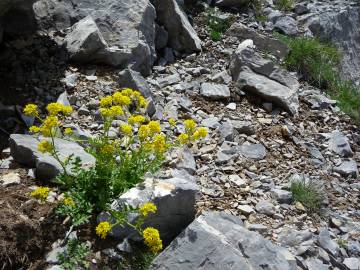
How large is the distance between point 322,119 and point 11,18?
4.86 meters

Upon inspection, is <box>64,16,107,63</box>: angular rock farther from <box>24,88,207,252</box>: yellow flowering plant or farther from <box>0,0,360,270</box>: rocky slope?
<box>24,88,207,252</box>: yellow flowering plant

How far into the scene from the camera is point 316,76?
8.51 m

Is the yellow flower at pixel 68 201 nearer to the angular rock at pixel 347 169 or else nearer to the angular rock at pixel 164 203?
the angular rock at pixel 164 203

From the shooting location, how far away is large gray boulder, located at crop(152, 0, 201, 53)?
8008 mm

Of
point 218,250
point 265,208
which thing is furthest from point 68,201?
point 265,208

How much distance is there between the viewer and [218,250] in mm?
3959

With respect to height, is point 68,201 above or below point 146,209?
below

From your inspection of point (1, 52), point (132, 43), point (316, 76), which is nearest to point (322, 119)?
point (316, 76)

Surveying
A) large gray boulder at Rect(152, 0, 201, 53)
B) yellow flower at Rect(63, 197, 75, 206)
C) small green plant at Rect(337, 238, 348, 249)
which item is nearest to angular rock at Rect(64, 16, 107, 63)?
large gray boulder at Rect(152, 0, 201, 53)

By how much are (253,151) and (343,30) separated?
17.7 feet

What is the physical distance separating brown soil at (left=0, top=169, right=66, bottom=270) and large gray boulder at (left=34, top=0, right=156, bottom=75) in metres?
3.04

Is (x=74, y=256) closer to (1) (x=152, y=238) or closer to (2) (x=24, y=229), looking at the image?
(2) (x=24, y=229)

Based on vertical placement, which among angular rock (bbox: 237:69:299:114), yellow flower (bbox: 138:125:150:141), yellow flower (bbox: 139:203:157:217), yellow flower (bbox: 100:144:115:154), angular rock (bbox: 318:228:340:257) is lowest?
angular rock (bbox: 318:228:340:257)

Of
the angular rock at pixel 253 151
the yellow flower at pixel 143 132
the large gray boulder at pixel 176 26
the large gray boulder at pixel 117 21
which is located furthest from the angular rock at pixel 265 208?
the large gray boulder at pixel 176 26
